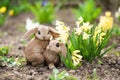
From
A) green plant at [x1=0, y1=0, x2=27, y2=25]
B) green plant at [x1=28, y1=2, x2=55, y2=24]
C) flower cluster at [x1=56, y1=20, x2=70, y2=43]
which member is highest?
green plant at [x1=0, y1=0, x2=27, y2=25]

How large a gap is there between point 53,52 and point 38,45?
0.59 feet

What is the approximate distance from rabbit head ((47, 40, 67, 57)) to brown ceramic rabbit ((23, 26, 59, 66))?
0.11 meters

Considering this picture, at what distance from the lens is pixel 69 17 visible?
27.9ft

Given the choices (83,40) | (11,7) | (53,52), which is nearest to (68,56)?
(53,52)

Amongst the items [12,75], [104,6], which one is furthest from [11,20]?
[12,75]

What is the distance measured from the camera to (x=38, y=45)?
3984 millimetres

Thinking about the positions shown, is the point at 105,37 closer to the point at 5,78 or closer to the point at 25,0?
the point at 5,78

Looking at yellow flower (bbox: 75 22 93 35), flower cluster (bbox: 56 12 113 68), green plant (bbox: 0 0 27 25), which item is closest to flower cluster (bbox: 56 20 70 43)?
flower cluster (bbox: 56 12 113 68)

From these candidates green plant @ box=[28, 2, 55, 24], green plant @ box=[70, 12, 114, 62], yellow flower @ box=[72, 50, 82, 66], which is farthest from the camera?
green plant @ box=[28, 2, 55, 24]

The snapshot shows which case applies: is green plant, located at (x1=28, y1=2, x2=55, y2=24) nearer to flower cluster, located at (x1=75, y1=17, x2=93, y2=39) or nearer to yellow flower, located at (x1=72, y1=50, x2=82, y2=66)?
flower cluster, located at (x1=75, y1=17, x2=93, y2=39)

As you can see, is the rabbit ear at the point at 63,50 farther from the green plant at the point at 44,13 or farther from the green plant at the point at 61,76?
the green plant at the point at 44,13

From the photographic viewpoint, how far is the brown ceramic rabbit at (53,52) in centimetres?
388

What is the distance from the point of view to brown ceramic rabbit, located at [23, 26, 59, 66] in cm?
396

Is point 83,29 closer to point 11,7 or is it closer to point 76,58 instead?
point 76,58
